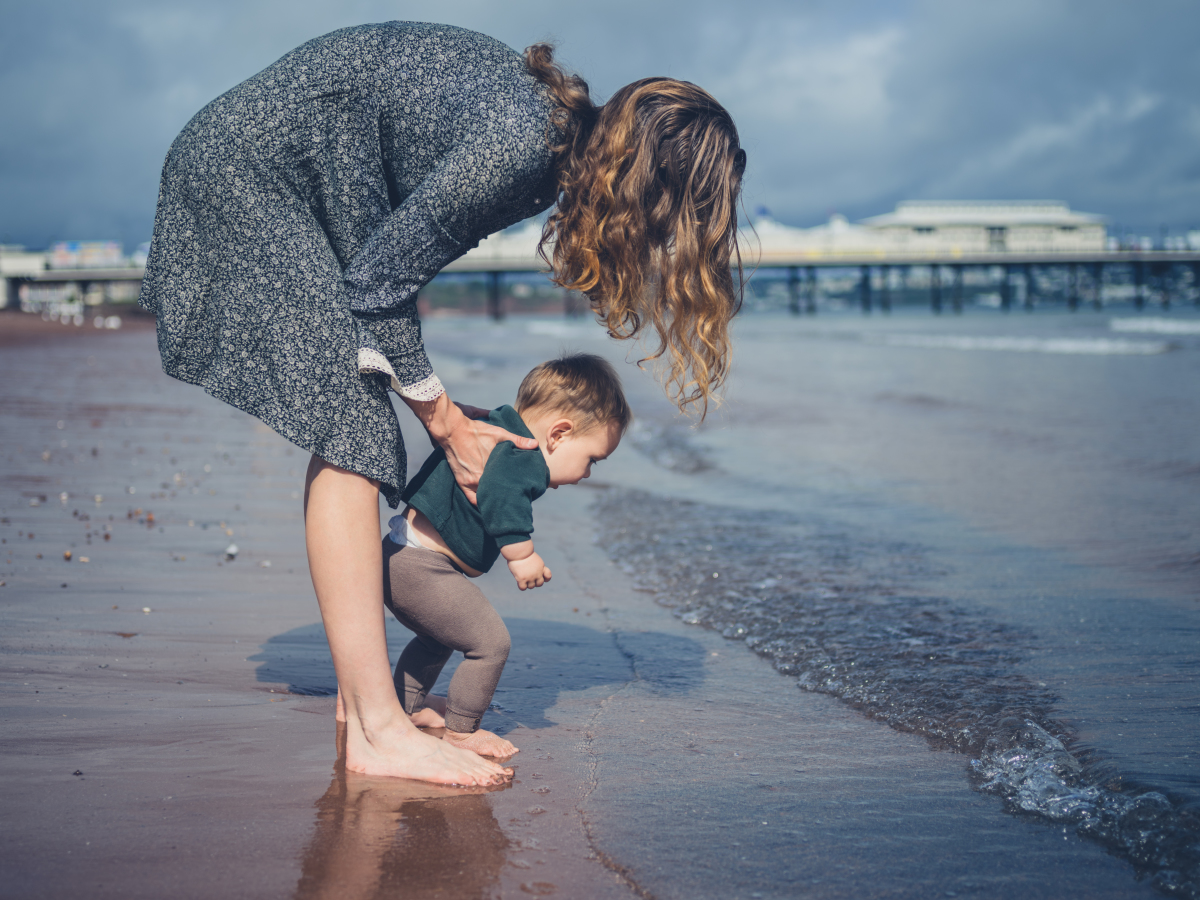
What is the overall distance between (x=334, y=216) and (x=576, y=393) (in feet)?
1.81

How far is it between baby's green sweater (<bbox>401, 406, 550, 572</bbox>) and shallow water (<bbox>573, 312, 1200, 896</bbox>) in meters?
0.89

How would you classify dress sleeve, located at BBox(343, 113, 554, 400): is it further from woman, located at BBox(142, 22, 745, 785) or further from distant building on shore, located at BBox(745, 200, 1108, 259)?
distant building on shore, located at BBox(745, 200, 1108, 259)

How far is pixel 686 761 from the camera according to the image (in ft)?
5.80

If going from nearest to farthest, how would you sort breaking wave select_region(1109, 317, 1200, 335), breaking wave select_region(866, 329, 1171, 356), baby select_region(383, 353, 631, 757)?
1. baby select_region(383, 353, 631, 757)
2. breaking wave select_region(866, 329, 1171, 356)
3. breaking wave select_region(1109, 317, 1200, 335)

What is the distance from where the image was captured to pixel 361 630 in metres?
1.66

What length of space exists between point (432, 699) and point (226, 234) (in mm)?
1023

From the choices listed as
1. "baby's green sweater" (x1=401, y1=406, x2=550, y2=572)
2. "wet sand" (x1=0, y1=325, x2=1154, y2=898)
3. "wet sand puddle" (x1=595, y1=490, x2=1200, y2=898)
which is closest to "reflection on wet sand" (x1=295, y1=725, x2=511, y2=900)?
"wet sand" (x1=0, y1=325, x2=1154, y2=898)

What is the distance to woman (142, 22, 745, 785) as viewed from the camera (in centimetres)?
152

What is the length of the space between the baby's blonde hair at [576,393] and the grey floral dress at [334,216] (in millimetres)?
363

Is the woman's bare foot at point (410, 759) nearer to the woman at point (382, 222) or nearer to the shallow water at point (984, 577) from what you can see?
the woman at point (382, 222)

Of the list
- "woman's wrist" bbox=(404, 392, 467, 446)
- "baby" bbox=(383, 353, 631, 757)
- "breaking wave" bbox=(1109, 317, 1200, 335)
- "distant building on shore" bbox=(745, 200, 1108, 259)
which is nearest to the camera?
"woman's wrist" bbox=(404, 392, 467, 446)

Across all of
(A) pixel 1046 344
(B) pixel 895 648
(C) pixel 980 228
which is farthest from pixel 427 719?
(C) pixel 980 228

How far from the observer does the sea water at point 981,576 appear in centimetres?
176

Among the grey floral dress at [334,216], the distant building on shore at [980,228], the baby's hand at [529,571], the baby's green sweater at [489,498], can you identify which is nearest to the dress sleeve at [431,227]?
the grey floral dress at [334,216]
